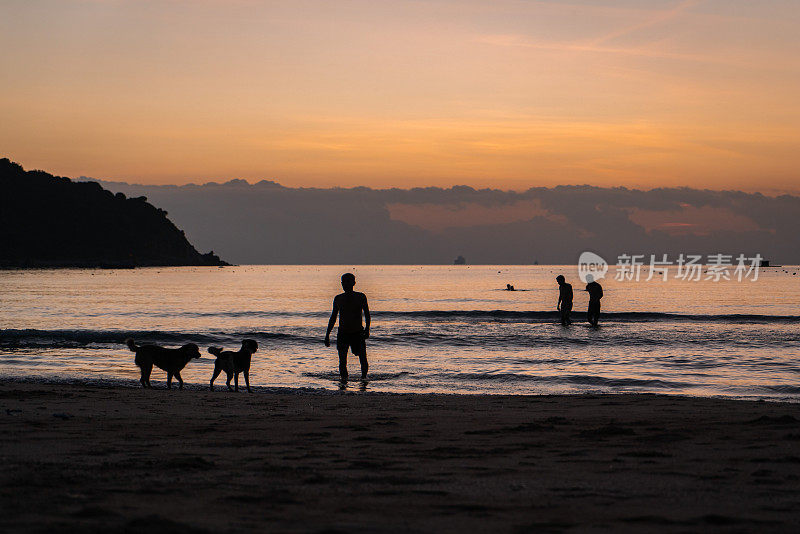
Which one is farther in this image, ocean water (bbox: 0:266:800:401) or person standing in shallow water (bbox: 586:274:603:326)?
person standing in shallow water (bbox: 586:274:603:326)

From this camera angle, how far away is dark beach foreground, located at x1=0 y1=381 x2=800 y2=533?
14.3ft

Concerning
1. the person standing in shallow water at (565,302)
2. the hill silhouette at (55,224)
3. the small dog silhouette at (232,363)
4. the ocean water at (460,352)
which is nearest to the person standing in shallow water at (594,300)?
the ocean water at (460,352)

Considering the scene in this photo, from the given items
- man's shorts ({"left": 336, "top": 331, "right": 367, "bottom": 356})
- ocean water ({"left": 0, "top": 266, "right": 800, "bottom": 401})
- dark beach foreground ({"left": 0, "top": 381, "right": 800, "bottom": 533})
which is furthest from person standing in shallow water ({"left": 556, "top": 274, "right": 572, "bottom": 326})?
dark beach foreground ({"left": 0, "top": 381, "right": 800, "bottom": 533})

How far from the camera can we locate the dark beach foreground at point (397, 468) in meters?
4.34

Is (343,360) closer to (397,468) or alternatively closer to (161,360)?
(161,360)

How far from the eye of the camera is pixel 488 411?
987cm

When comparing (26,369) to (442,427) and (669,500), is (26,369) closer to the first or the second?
(442,427)

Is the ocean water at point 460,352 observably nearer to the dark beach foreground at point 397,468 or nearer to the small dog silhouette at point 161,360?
the small dog silhouette at point 161,360

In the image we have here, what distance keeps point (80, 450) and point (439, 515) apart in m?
3.69

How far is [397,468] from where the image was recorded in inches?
233

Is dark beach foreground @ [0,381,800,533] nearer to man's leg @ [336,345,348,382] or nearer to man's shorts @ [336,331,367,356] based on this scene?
man's shorts @ [336,331,367,356]

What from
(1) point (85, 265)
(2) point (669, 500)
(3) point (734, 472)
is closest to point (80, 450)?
(2) point (669, 500)

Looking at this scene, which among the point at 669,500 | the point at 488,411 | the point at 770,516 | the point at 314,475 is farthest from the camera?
the point at 488,411

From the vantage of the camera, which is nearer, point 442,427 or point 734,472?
point 734,472
